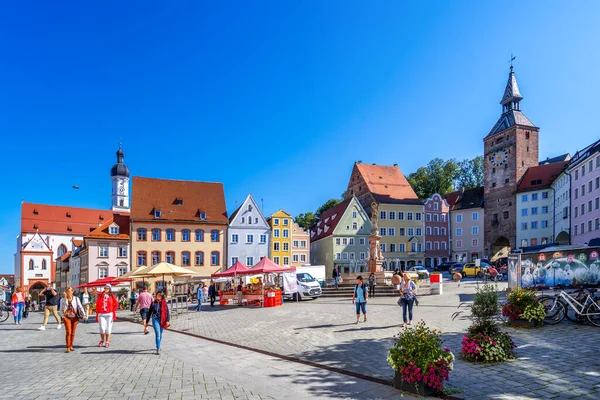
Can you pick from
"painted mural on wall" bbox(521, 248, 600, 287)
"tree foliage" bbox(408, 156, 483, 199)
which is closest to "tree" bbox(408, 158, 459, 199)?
"tree foliage" bbox(408, 156, 483, 199)

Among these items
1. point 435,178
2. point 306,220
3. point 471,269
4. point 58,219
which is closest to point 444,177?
point 435,178

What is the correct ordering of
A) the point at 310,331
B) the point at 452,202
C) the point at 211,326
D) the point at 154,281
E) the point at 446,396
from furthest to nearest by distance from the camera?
the point at 452,202
the point at 154,281
the point at 211,326
the point at 310,331
the point at 446,396

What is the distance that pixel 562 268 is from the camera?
591 inches

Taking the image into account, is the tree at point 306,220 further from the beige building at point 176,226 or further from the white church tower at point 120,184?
the white church tower at point 120,184

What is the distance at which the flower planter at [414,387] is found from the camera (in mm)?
7301

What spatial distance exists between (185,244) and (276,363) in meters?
42.8

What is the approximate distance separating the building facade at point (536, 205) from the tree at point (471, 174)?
18.4 metres

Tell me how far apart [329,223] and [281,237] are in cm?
1071

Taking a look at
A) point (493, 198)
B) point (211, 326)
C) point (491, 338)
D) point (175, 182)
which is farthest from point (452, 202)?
point (491, 338)

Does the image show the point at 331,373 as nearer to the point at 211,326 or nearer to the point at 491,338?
the point at 491,338

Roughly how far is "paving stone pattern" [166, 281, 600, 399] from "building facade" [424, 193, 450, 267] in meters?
50.5

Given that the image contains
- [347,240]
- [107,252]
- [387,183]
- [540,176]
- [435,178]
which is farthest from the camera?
[435,178]

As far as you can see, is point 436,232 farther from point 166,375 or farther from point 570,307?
point 166,375

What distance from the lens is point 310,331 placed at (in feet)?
49.5
